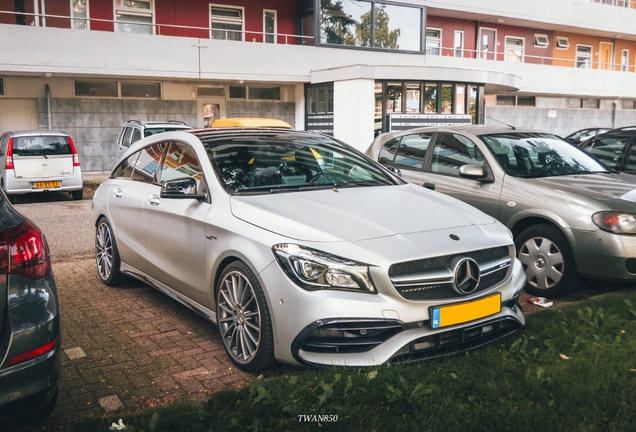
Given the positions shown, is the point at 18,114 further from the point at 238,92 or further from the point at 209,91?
the point at 238,92

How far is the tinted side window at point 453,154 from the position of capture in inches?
274

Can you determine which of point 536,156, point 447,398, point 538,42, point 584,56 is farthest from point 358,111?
point 584,56

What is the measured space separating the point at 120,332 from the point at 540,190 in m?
4.09

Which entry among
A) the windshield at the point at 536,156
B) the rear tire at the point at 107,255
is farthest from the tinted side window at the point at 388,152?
the rear tire at the point at 107,255

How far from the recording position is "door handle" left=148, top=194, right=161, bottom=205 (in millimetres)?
5203

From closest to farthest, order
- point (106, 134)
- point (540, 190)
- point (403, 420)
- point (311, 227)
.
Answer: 1. point (403, 420)
2. point (311, 227)
3. point (540, 190)
4. point (106, 134)

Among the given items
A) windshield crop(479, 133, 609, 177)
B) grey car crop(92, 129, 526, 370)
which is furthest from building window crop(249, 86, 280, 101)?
grey car crop(92, 129, 526, 370)

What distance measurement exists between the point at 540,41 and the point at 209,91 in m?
17.5

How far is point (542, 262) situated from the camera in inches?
232

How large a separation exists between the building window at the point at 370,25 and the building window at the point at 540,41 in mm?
9141

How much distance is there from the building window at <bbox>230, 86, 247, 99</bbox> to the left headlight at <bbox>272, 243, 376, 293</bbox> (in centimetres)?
2023

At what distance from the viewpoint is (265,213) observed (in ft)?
13.5

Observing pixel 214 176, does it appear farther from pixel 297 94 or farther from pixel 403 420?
pixel 297 94

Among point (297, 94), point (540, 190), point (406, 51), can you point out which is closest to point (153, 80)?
point (297, 94)
